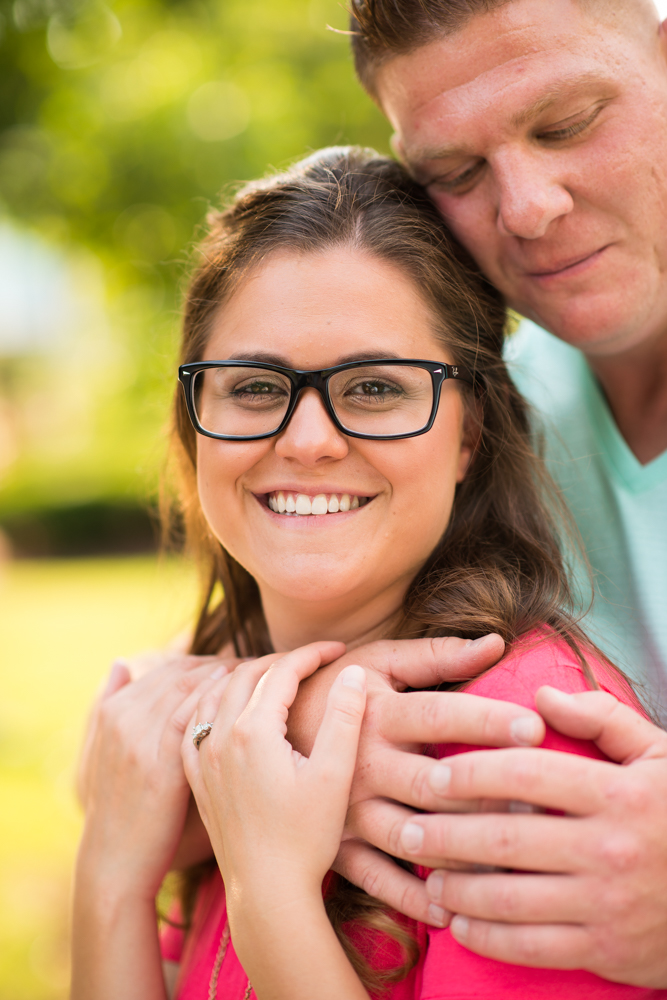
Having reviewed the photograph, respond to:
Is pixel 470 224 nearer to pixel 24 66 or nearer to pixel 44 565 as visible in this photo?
pixel 24 66

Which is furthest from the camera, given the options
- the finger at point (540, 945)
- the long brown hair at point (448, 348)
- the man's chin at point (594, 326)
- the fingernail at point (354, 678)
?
the man's chin at point (594, 326)

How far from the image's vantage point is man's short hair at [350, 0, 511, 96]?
2188mm

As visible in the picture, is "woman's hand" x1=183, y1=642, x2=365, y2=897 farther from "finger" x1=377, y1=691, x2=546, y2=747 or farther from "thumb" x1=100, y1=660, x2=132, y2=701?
"thumb" x1=100, y1=660, x2=132, y2=701

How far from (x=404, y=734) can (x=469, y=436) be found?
1025mm

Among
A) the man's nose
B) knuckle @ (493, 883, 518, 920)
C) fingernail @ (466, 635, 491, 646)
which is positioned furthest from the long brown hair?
knuckle @ (493, 883, 518, 920)

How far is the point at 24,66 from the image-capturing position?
385 cm

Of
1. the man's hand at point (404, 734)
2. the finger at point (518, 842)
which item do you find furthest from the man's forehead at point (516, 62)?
the finger at point (518, 842)

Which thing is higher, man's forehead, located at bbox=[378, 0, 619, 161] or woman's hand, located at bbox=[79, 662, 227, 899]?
man's forehead, located at bbox=[378, 0, 619, 161]

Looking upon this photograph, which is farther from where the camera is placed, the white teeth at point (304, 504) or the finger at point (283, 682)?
the white teeth at point (304, 504)

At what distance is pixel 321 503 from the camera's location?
6.74ft

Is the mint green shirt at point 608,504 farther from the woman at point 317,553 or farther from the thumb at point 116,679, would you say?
the thumb at point 116,679

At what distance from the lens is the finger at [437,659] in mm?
1783

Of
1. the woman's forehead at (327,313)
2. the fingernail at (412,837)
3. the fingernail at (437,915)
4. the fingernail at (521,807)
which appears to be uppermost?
the woman's forehead at (327,313)

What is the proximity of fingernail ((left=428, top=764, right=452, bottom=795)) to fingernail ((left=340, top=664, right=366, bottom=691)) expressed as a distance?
0.28 m
